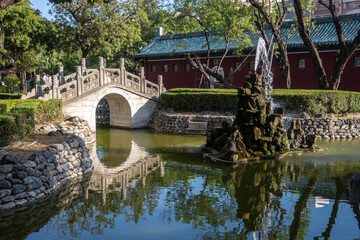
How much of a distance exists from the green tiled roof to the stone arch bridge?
4.51m

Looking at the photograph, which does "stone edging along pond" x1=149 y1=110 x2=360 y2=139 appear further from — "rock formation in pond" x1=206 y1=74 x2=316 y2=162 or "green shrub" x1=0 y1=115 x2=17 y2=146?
"green shrub" x1=0 y1=115 x2=17 y2=146

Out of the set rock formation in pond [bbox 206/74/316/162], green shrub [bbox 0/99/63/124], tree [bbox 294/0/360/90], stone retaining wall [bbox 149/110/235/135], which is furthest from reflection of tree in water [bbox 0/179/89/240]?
tree [bbox 294/0/360/90]

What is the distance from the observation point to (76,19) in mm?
23766

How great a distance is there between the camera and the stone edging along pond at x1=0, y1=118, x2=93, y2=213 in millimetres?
7926

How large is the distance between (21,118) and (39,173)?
2.84m

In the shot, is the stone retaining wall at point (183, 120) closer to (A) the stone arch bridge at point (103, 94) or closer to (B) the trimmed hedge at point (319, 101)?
(A) the stone arch bridge at point (103, 94)

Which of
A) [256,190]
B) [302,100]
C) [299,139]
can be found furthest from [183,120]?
[256,190]

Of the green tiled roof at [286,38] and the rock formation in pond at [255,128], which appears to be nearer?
the rock formation in pond at [255,128]

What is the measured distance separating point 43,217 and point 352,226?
20.5 feet

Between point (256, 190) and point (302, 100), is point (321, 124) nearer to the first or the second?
point (302, 100)

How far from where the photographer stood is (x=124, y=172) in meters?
11.5

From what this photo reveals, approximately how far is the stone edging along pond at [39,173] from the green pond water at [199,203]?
30 centimetres

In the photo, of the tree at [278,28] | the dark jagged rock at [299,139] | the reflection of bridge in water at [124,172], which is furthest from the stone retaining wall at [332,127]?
the reflection of bridge in water at [124,172]

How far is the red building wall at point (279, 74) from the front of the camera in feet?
72.0
